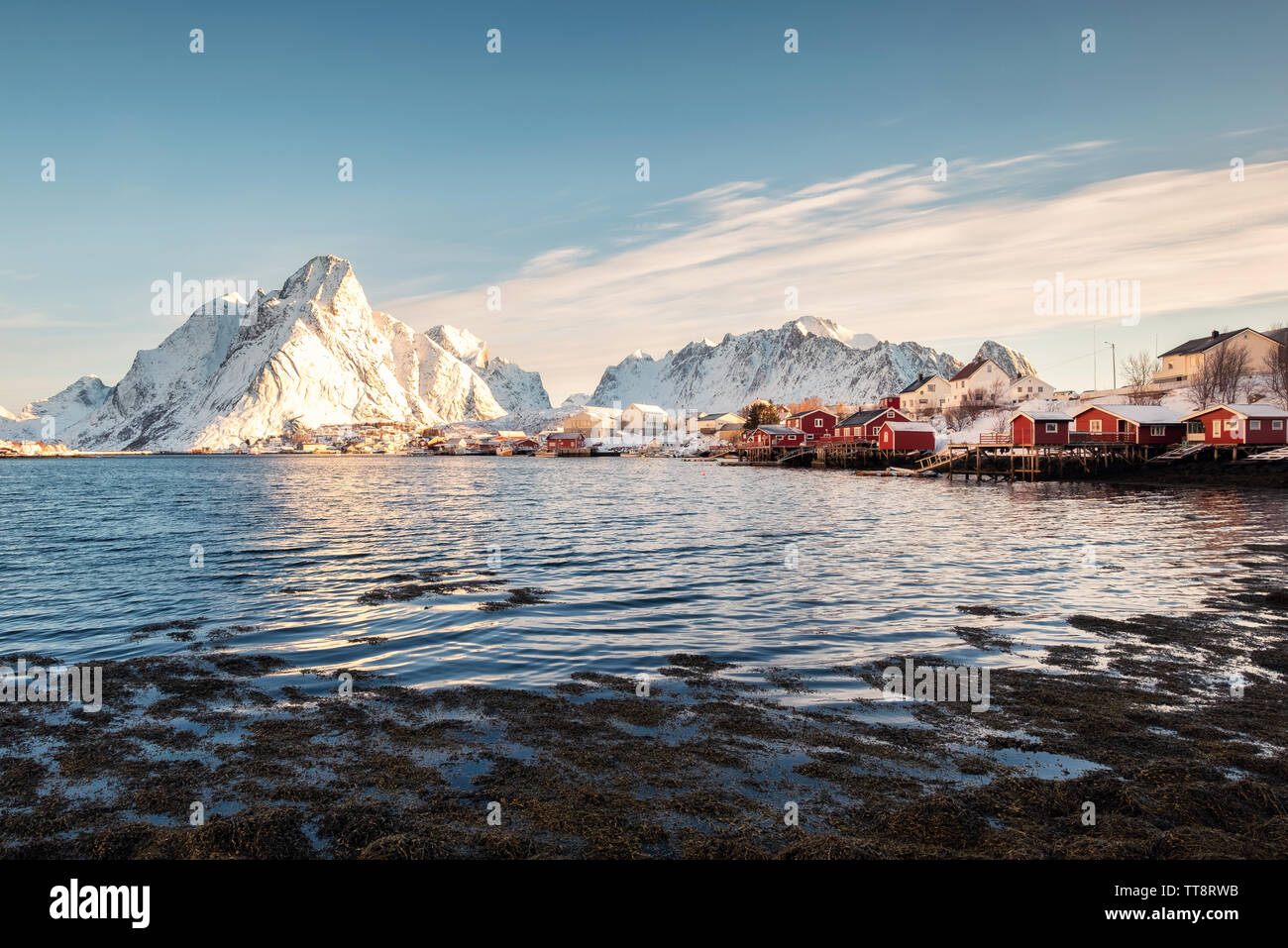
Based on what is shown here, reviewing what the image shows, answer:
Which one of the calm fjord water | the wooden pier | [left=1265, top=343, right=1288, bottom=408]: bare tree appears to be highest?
[left=1265, top=343, right=1288, bottom=408]: bare tree

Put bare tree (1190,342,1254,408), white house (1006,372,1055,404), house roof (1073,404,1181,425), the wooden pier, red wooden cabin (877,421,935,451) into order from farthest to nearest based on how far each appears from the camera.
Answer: white house (1006,372,1055,404) → red wooden cabin (877,421,935,451) → bare tree (1190,342,1254,408) → the wooden pier → house roof (1073,404,1181,425)

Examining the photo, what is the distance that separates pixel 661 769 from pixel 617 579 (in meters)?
14.9

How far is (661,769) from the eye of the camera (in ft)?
29.2

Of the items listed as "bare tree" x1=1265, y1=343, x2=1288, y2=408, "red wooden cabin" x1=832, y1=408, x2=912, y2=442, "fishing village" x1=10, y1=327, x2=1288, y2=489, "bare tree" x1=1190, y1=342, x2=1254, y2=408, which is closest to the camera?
"fishing village" x1=10, y1=327, x2=1288, y2=489

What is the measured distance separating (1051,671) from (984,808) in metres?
6.17

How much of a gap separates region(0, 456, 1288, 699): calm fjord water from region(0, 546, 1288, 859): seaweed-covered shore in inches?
68.3

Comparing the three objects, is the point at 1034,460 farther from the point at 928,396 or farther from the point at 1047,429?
the point at 928,396

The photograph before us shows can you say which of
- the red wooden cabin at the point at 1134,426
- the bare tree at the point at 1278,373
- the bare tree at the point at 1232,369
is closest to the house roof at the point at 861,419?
the red wooden cabin at the point at 1134,426

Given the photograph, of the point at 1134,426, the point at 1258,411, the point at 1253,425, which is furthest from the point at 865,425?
the point at 1253,425

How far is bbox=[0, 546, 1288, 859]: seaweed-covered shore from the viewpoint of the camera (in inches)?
281

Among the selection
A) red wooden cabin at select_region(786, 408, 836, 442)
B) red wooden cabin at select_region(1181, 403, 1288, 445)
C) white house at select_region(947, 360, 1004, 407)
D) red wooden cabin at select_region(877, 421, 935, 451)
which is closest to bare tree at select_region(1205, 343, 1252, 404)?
red wooden cabin at select_region(1181, 403, 1288, 445)

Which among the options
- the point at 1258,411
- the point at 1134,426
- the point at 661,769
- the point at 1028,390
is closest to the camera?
the point at 661,769

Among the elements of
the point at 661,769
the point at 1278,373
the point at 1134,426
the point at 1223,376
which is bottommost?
the point at 661,769

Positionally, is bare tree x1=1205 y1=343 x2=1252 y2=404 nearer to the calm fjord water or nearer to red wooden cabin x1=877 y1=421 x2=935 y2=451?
red wooden cabin x1=877 y1=421 x2=935 y2=451
